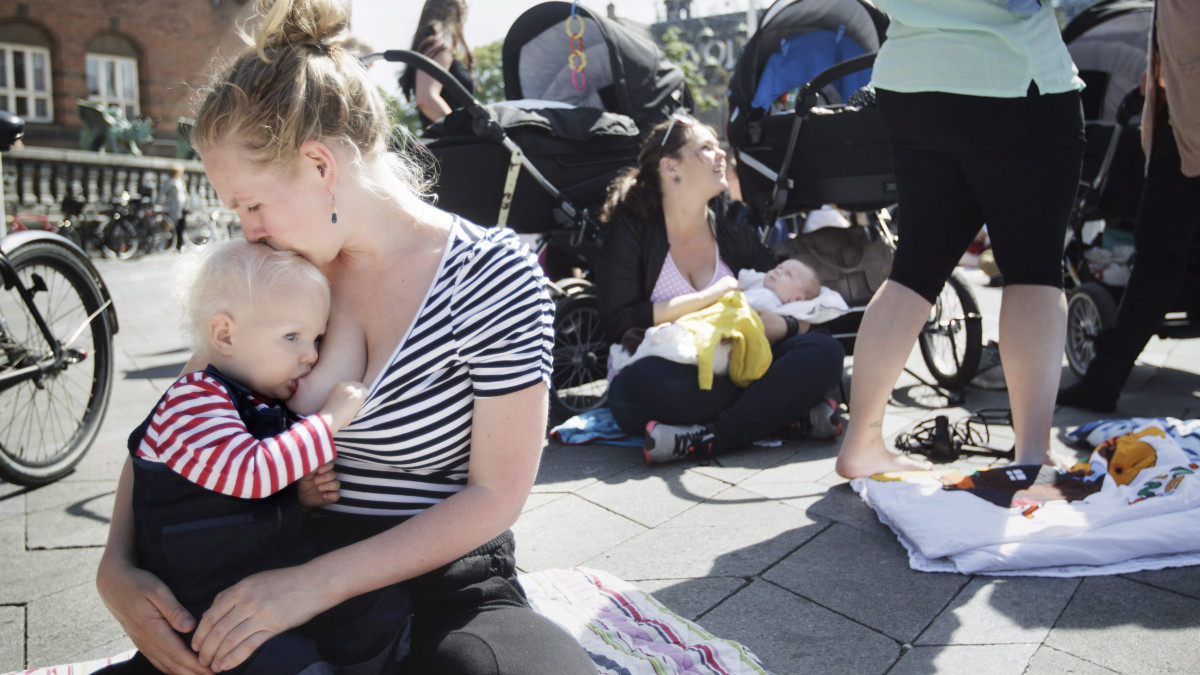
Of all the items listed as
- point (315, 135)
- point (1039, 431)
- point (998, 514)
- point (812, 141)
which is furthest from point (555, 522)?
point (812, 141)

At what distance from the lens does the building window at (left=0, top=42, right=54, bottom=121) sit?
806 inches

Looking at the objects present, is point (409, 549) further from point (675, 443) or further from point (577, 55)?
point (577, 55)

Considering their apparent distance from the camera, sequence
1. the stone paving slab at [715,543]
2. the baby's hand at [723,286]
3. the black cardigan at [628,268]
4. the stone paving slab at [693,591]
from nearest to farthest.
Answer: the stone paving slab at [693,591] < the stone paving slab at [715,543] < the baby's hand at [723,286] < the black cardigan at [628,268]

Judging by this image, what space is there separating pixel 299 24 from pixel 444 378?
570 millimetres

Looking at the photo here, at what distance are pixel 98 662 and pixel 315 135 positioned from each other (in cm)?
121

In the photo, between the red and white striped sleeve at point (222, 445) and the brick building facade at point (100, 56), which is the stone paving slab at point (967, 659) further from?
the brick building facade at point (100, 56)

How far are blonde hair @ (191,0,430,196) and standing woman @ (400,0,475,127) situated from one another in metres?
3.34

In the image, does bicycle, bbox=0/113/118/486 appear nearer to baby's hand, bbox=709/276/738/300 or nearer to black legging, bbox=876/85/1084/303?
baby's hand, bbox=709/276/738/300

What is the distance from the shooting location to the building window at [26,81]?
2048cm

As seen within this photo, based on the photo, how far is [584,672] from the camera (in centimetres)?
128

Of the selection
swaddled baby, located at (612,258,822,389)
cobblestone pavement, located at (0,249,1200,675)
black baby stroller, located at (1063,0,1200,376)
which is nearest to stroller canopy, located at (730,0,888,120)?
swaddled baby, located at (612,258,822,389)

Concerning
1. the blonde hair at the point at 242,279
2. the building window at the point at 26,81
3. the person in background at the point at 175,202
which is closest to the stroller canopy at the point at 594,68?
the blonde hair at the point at 242,279

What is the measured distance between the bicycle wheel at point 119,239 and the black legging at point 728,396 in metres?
13.0

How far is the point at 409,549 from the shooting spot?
50.3 inches
